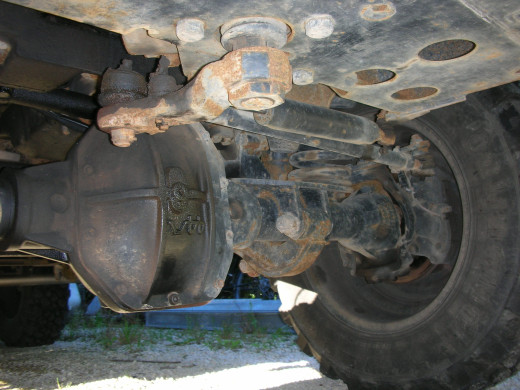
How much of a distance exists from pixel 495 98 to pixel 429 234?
0.62 metres

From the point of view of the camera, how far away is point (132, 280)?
3.81ft

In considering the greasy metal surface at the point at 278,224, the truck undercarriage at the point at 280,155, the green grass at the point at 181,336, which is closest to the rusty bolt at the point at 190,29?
the truck undercarriage at the point at 280,155

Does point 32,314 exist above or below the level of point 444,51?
below

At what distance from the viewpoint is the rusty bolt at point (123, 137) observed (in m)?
1.07

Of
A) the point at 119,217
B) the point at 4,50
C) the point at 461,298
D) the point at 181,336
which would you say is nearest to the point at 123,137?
the point at 119,217

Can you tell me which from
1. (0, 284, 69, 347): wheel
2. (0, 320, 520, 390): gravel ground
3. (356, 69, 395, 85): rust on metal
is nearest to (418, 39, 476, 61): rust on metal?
(356, 69, 395, 85): rust on metal

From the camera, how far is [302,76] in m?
1.12

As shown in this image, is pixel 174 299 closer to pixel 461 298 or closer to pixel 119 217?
pixel 119 217

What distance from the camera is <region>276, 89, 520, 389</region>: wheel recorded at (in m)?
1.44

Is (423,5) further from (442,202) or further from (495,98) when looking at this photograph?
(442,202)

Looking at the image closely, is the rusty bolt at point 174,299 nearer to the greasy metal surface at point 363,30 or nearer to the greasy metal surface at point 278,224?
the greasy metal surface at point 278,224

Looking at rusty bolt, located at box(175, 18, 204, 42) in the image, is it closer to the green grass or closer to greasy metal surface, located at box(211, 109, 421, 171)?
greasy metal surface, located at box(211, 109, 421, 171)

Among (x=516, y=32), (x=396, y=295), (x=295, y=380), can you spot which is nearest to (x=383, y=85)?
(x=516, y=32)

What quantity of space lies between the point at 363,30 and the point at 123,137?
1.99ft
